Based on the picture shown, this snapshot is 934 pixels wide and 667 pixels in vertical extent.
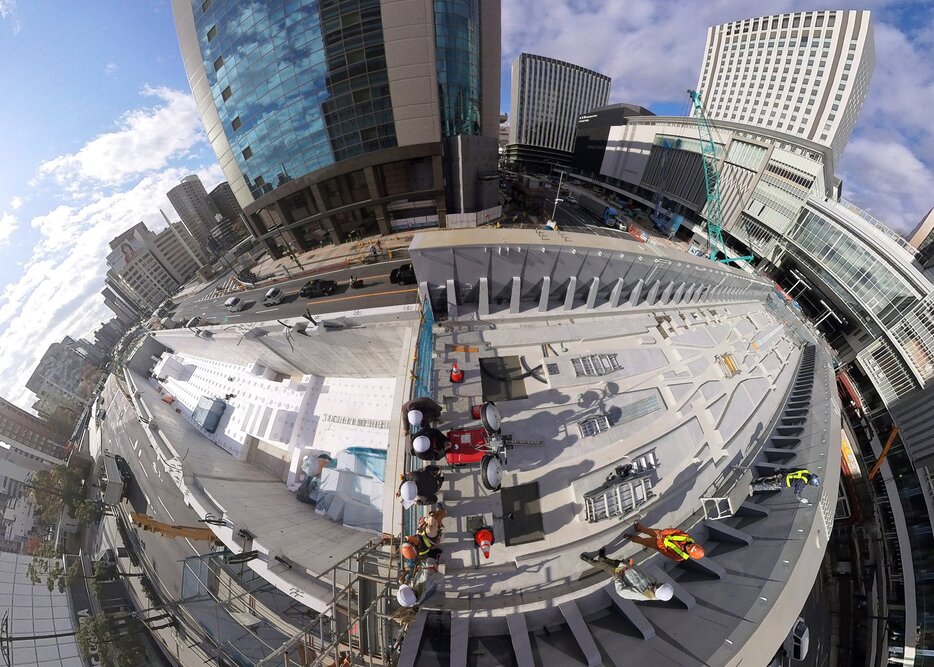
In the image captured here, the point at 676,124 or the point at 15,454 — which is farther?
the point at 676,124

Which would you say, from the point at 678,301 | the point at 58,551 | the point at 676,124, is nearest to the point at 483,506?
the point at 678,301

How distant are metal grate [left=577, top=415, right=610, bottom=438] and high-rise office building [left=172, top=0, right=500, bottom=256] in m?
25.5

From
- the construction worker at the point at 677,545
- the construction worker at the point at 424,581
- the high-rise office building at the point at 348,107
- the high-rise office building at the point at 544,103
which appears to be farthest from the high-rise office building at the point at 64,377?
the high-rise office building at the point at 544,103

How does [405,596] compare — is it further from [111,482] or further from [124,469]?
[124,469]

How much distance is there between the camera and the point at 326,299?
19719 millimetres

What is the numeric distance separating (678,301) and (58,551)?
3589cm

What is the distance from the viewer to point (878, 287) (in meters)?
28.0

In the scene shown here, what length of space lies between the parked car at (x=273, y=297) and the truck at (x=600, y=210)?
4330 centimetres

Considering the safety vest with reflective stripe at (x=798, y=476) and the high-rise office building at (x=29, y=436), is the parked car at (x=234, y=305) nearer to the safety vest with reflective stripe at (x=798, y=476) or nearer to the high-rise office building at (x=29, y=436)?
the high-rise office building at (x=29, y=436)

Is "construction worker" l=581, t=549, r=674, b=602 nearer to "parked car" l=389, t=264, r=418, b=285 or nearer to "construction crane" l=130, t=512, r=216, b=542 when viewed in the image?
"construction crane" l=130, t=512, r=216, b=542

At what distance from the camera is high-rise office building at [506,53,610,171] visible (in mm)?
93812

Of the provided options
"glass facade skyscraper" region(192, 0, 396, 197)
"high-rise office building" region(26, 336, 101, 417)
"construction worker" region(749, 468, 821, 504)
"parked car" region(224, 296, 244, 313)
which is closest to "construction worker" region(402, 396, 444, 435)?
"construction worker" region(749, 468, 821, 504)

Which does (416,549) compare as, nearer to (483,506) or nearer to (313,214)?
(483,506)

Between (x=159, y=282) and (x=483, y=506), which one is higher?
(x=159, y=282)
